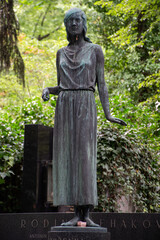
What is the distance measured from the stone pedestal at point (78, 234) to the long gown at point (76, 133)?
0.95 feet

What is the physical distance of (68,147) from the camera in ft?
15.4

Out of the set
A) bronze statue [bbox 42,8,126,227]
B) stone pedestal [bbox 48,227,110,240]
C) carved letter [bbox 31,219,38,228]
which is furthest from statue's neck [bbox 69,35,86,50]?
carved letter [bbox 31,219,38,228]

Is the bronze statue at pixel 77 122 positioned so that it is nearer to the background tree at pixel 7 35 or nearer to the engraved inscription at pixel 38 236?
the engraved inscription at pixel 38 236

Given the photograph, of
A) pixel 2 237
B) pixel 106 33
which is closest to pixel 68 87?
pixel 2 237

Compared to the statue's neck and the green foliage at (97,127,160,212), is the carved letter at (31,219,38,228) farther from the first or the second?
the statue's neck

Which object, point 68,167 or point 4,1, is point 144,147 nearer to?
point 4,1

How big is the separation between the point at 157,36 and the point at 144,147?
8.05m

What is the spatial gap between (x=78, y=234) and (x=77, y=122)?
118 cm

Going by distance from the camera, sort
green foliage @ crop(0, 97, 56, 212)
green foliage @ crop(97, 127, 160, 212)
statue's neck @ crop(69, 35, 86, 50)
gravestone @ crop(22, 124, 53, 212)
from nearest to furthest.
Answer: statue's neck @ crop(69, 35, 86, 50) < gravestone @ crop(22, 124, 53, 212) < green foliage @ crop(0, 97, 56, 212) < green foliage @ crop(97, 127, 160, 212)

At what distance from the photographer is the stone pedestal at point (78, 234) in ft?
14.1

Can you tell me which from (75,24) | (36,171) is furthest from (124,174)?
(75,24)

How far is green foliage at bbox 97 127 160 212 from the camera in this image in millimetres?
8805

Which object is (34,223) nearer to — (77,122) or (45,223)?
(45,223)

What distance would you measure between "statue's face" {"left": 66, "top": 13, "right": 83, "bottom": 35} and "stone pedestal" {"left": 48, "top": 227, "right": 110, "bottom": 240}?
215cm
